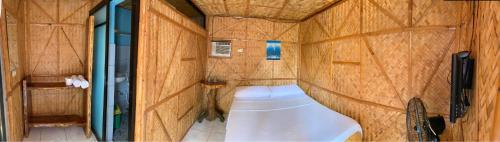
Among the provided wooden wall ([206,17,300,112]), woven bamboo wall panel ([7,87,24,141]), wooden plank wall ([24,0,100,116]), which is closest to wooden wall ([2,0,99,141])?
wooden plank wall ([24,0,100,116])

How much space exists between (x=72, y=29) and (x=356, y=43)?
5716mm

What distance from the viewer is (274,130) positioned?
3.05 meters

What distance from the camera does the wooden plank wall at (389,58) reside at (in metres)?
2.57

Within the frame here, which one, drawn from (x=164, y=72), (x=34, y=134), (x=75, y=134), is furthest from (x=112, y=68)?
(x=34, y=134)

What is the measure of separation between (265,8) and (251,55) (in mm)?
1523

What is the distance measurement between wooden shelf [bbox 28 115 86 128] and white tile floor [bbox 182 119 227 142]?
200cm

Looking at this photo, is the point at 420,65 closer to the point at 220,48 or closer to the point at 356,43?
the point at 356,43

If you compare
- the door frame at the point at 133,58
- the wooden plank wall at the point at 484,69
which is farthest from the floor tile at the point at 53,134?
the wooden plank wall at the point at 484,69

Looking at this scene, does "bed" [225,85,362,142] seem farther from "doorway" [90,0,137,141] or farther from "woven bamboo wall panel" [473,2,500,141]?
"doorway" [90,0,137,141]

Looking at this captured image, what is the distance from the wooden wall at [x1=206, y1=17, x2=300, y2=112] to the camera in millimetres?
5762

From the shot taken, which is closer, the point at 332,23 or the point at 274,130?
the point at 274,130

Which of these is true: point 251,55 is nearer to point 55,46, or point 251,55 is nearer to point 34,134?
point 55,46

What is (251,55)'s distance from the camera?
5.94m

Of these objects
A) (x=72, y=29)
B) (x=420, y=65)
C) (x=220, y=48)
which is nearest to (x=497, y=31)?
(x=420, y=65)
